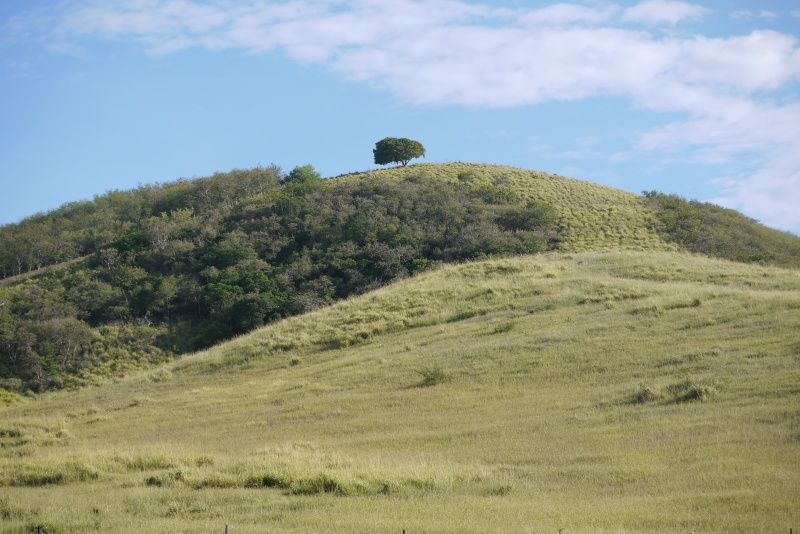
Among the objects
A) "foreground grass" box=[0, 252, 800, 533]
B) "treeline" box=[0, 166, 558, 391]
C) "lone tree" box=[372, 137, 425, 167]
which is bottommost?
"foreground grass" box=[0, 252, 800, 533]

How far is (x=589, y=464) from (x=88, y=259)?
54.8 metres

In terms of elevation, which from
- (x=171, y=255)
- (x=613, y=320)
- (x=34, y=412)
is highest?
(x=171, y=255)

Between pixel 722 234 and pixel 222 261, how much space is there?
3853 cm

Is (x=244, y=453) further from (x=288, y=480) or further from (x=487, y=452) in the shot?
(x=487, y=452)

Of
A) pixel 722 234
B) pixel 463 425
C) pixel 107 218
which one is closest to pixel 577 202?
pixel 722 234

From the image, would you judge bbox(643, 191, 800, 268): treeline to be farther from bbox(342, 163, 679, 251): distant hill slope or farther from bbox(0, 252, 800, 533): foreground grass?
bbox(0, 252, 800, 533): foreground grass

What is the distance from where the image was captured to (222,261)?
53.7m

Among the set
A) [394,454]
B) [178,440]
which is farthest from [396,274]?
[394,454]

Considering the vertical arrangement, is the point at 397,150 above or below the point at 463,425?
above

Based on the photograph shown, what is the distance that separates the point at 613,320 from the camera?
2867 centimetres

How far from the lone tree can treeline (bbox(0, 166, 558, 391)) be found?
618 inches

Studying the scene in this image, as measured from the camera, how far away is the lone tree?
86.0 m

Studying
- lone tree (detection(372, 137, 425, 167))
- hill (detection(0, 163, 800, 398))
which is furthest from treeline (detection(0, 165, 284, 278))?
lone tree (detection(372, 137, 425, 167))

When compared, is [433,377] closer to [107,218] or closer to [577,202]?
[577,202]
